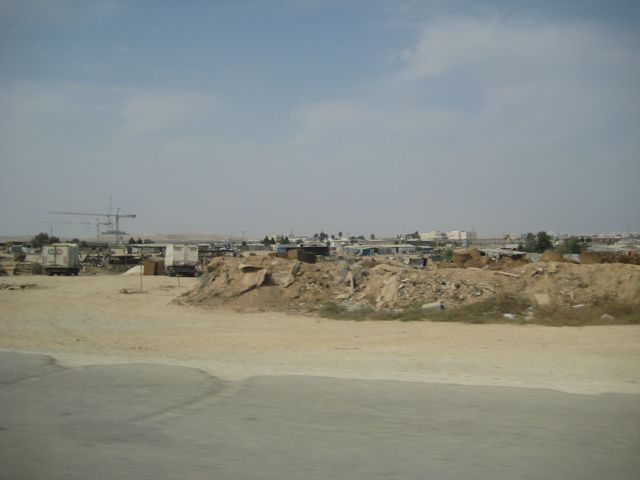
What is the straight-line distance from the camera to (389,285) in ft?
66.4

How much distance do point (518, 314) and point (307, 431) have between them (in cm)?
1374

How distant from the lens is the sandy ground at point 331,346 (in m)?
8.77

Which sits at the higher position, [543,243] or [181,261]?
[543,243]

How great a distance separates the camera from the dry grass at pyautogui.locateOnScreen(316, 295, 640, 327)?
16266mm

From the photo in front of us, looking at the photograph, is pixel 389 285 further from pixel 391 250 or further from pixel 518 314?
pixel 391 250

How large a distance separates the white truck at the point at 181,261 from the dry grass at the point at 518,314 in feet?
82.3

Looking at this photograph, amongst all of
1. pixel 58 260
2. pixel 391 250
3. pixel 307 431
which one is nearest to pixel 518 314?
pixel 307 431

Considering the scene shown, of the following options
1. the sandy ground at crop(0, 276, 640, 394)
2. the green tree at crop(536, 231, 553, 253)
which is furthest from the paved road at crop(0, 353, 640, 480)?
the green tree at crop(536, 231, 553, 253)

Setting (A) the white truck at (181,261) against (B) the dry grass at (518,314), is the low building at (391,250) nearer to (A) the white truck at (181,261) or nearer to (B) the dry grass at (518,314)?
(A) the white truck at (181,261)

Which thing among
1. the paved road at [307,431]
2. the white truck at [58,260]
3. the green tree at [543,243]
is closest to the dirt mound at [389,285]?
the paved road at [307,431]

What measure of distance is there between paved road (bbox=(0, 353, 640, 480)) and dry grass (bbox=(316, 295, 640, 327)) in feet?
33.0

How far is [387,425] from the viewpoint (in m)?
5.70

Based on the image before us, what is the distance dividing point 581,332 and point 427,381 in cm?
888

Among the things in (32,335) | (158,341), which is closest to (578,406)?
(158,341)
